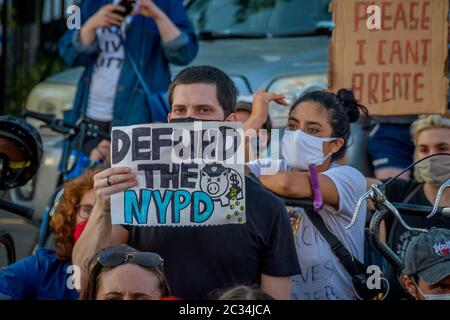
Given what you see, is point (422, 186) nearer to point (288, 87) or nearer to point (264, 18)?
point (288, 87)

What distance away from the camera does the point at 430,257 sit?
4.25 meters

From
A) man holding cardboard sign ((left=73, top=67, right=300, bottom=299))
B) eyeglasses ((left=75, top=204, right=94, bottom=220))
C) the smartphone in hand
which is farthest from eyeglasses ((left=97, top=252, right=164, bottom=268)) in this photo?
the smartphone in hand

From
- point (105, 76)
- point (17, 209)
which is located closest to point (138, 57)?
point (105, 76)

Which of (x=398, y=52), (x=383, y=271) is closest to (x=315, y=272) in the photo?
(x=383, y=271)

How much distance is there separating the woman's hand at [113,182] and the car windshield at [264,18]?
4.34 meters

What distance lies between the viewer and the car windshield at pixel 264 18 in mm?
8398

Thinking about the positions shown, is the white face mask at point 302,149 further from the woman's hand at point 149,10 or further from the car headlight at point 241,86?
the car headlight at point 241,86

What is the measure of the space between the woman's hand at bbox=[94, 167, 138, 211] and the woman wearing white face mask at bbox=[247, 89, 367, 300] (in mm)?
902

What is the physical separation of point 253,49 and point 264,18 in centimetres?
43

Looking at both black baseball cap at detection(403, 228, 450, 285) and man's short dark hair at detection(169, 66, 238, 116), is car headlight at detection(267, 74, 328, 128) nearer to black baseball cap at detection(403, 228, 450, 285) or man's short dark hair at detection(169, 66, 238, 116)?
man's short dark hair at detection(169, 66, 238, 116)

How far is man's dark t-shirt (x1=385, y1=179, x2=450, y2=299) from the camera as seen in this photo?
527 centimetres

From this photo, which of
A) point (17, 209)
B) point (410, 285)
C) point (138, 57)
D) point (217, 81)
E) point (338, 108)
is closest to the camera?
point (410, 285)

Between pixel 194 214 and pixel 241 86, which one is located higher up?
pixel 241 86

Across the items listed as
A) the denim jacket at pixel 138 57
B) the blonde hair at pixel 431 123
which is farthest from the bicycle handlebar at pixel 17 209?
the denim jacket at pixel 138 57
